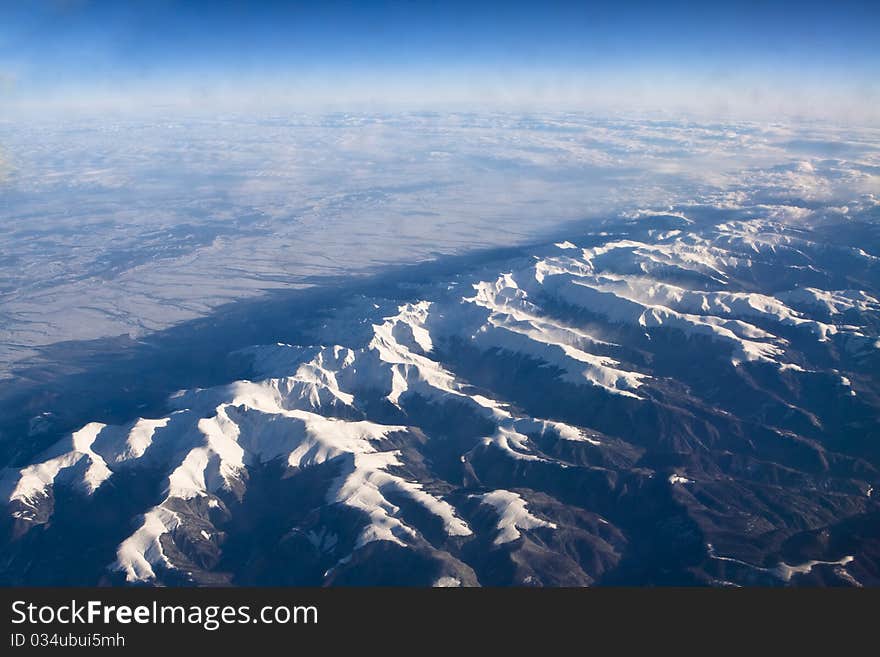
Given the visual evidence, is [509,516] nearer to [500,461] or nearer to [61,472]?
[500,461]

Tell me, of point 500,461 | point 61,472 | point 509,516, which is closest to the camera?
point 509,516

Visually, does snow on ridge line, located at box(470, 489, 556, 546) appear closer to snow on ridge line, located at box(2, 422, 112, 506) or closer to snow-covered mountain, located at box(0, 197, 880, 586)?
snow-covered mountain, located at box(0, 197, 880, 586)

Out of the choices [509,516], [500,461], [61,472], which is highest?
[509,516]

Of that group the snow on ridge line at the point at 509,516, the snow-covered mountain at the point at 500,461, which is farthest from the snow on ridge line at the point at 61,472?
the snow on ridge line at the point at 509,516

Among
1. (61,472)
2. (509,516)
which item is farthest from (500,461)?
(61,472)

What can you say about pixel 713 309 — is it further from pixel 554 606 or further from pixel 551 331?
pixel 554 606

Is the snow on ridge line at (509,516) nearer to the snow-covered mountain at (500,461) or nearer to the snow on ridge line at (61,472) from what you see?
the snow-covered mountain at (500,461)

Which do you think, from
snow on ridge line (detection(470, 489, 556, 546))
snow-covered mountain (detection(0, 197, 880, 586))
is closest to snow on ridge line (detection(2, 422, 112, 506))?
snow-covered mountain (detection(0, 197, 880, 586))

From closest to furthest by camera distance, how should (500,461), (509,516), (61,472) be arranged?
(509,516) → (61,472) → (500,461)
